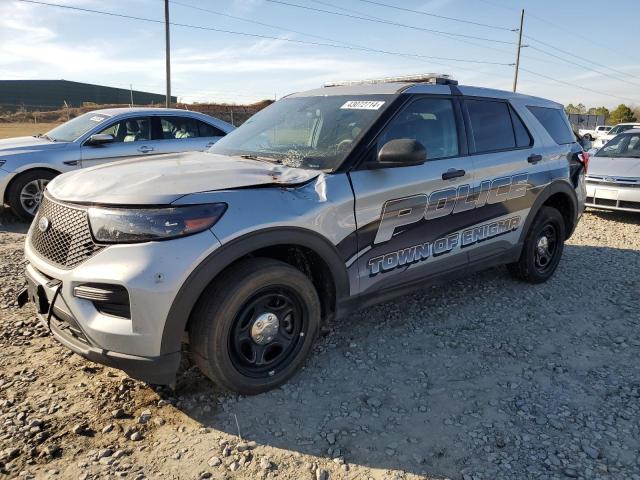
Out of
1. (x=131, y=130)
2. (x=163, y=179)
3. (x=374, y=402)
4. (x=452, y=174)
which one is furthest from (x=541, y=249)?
(x=131, y=130)

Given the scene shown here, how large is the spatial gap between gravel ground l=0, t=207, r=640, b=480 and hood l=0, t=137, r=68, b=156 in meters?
3.75

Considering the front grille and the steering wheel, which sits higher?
the steering wheel

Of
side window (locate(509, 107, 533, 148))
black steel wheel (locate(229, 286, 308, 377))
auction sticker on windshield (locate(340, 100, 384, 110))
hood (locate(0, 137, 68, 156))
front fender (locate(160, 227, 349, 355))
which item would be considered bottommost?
A: black steel wheel (locate(229, 286, 308, 377))

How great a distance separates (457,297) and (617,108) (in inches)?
2556

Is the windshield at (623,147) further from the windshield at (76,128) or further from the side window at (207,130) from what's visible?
the windshield at (76,128)

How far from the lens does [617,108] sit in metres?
58.0

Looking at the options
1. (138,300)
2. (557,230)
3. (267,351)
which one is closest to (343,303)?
(267,351)

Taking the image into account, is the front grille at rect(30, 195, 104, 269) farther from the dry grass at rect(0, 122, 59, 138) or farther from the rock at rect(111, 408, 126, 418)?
the dry grass at rect(0, 122, 59, 138)

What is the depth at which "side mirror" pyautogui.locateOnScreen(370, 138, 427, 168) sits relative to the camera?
3.11m

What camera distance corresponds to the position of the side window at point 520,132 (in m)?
4.52

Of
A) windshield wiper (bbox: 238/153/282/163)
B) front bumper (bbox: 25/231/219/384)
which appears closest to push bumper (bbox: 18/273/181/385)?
front bumper (bbox: 25/231/219/384)

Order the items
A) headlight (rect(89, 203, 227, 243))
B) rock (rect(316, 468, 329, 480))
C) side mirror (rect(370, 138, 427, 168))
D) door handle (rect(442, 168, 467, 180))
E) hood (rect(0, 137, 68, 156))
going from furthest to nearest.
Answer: hood (rect(0, 137, 68, 156))
door handle (rect(442, 168, 467, 180))
side mirror (rect(370, 138, 427, 168))
headlight (rect(89, 203, 227, 243))
rock (rect(316, 468, 329, 480))

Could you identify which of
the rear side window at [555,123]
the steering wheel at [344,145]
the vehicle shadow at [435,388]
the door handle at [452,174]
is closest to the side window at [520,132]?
the rear side window at [555,123]

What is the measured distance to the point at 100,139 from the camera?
714 centimetres
